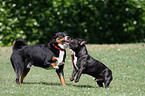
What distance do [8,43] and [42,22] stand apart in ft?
6.52

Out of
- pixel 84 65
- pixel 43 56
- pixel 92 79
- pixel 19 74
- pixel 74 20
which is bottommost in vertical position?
pixel 74 20

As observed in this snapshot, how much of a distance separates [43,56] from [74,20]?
28.1ft

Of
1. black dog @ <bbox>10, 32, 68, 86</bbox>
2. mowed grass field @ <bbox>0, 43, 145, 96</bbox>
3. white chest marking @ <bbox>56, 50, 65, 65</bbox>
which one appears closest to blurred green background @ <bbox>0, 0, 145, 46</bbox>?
mowed grass field @ <bbox>0, 43, 145, 96</bbox>

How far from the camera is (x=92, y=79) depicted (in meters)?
9.16

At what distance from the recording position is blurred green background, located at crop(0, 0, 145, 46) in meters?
15.3

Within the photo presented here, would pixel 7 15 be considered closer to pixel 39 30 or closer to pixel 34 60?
pixel 39 30

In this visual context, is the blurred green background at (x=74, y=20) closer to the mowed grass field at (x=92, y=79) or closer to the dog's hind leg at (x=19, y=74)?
the mowed grass field at (x=92, y=79)

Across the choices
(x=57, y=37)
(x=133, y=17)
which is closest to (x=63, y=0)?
(x=133, y=17)

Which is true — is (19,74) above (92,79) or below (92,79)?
above

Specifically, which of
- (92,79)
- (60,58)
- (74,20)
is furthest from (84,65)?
(74,20)

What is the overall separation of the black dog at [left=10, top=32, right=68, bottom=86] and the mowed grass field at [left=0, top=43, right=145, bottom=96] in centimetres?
44

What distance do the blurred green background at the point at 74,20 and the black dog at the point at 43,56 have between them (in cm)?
760

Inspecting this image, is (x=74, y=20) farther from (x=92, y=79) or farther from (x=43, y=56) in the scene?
(x=43, y=56)

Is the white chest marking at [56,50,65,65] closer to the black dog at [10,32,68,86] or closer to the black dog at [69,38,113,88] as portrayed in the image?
the black dog at [10,32,68,86]
